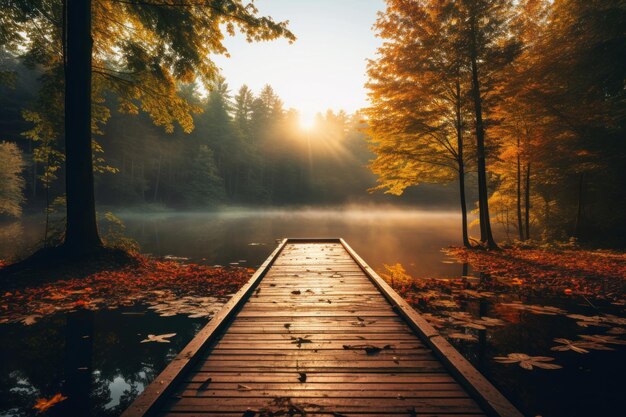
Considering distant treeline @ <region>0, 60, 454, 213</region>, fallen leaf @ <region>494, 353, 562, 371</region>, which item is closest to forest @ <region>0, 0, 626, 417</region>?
fallen leaf @ <region>494, 353, 562, 371</region>

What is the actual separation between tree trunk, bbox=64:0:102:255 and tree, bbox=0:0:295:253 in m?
0.02

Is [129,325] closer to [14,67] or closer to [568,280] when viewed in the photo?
[568,280]

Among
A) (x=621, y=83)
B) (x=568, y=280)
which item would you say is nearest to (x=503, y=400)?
(x=568, y=280)

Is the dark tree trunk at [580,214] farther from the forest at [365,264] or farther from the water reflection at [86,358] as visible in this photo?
the water reflection at [86,358]

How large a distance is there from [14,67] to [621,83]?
215ft

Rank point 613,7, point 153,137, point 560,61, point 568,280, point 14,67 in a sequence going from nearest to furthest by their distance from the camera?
point 568,280 → point 613,7 → point 560,61 → point 14,67 → point 153,137

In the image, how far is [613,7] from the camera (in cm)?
1284

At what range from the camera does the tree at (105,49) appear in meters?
9.32

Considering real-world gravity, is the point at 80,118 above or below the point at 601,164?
above

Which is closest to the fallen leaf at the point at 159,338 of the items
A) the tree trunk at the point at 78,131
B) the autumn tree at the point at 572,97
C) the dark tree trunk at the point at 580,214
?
the tree trunk at the point at 78,131

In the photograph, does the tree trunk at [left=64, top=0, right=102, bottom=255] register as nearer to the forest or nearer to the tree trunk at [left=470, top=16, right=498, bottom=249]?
the forest

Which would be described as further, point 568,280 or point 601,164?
point 601,164

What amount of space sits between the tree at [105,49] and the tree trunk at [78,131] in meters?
0.02

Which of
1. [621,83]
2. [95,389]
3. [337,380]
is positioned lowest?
[95,389]
